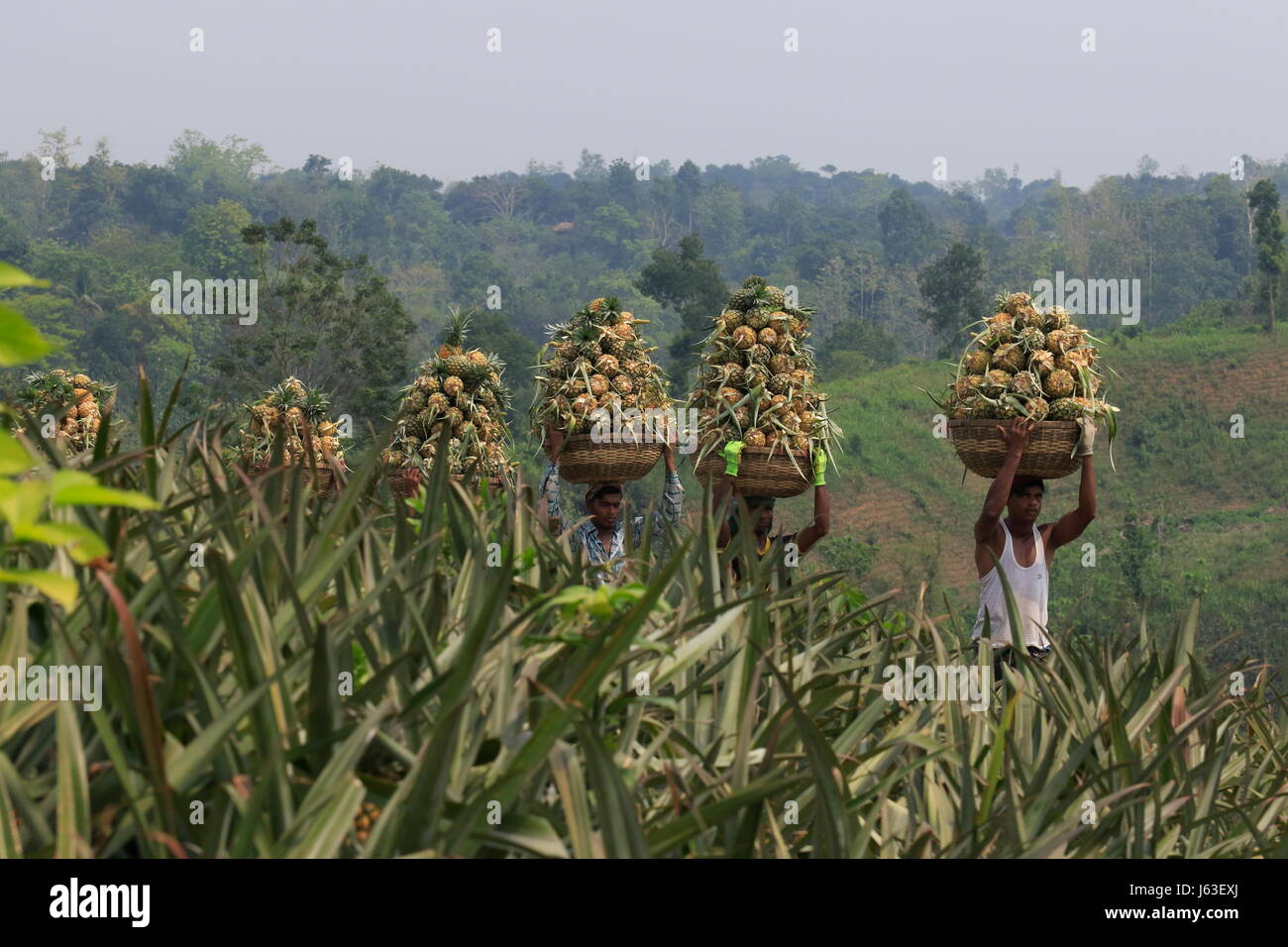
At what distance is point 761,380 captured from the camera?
6.86m

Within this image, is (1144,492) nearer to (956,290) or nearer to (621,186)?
(956,290)

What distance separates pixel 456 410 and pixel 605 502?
71.1 inches

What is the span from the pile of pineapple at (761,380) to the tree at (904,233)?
92.3 meters

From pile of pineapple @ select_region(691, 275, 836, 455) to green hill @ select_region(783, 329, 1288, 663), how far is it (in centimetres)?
3178

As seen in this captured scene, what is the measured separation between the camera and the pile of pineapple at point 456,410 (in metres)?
7.96

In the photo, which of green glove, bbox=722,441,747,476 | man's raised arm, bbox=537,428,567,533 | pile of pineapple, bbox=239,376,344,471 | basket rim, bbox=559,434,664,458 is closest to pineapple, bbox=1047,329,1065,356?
green glove, bbox=722,441,747,476

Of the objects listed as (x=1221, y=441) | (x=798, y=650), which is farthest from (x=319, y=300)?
(x=798, y=650)

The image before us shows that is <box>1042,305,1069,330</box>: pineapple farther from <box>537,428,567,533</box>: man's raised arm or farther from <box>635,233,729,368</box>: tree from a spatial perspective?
<box>635,233,729,368</box>: tree

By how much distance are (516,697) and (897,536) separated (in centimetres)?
4653

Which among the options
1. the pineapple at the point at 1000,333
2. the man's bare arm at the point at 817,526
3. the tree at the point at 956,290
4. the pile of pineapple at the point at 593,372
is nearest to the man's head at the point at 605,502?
the pile of pineapple at the point at 593,372

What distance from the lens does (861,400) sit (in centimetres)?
5559

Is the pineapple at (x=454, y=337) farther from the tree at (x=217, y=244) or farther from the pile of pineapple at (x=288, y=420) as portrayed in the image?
the tree at (x=217, y=244)

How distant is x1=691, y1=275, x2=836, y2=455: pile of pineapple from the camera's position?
679 centimetres

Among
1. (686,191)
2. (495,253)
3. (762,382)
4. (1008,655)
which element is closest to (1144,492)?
(762,382)
